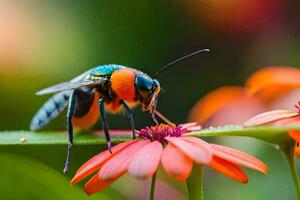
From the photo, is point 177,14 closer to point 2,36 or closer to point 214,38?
point 214,38

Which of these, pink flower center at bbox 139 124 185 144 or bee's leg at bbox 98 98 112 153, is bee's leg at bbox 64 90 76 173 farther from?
pink flower center at bbox 139 124 185 144

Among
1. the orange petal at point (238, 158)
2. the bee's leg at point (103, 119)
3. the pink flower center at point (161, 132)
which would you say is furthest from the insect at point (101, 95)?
the orange petal at point (238, 158)

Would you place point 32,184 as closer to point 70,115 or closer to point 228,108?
point 70,115

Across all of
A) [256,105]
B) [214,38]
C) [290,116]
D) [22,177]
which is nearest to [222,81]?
[214,38]

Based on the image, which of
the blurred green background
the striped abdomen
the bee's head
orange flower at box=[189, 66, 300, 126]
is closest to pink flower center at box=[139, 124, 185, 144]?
the bee's head

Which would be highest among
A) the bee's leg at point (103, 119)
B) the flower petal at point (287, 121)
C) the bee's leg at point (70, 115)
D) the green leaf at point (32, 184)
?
the flower petal at point (287, 121)

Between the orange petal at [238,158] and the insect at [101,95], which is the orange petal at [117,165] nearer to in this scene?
the orange petal at [238,158]
